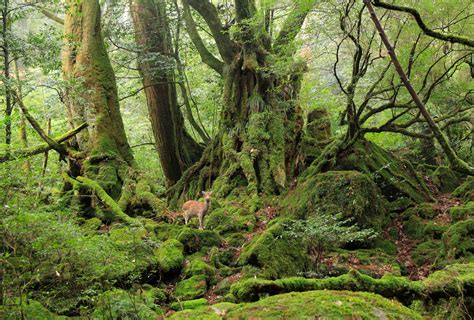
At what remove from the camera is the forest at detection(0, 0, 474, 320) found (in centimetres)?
394

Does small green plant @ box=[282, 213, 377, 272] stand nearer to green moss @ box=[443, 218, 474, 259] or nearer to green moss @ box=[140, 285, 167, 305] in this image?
green moss @ box=[443, 218, 474, 259]

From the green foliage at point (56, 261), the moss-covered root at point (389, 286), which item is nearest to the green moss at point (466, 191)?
the moss-covered root at point (389, 286)

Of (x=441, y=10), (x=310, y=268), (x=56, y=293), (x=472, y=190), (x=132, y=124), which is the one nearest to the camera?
(x=56, y=293)

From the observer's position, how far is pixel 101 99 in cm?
1044

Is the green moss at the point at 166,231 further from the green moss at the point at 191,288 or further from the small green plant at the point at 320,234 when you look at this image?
the small green plant at the point at 320,234

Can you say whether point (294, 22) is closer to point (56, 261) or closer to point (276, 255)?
point (276, 255)

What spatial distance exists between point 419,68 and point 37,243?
10.0 metres

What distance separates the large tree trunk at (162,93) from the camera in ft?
45.7

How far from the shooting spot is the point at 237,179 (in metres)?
11.4

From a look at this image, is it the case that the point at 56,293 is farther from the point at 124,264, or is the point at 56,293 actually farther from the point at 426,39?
the point at 426,39

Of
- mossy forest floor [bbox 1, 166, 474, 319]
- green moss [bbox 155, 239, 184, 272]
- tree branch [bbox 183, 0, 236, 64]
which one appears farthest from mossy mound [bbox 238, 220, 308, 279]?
tree branch [bbox 183, 0, 236, 64]

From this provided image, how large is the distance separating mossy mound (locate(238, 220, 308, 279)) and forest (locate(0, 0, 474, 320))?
0.03 m

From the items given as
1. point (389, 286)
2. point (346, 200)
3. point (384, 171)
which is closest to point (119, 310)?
point (389, 286)

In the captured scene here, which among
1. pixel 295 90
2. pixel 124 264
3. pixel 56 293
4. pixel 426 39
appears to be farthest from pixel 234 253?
pixel 426 39
